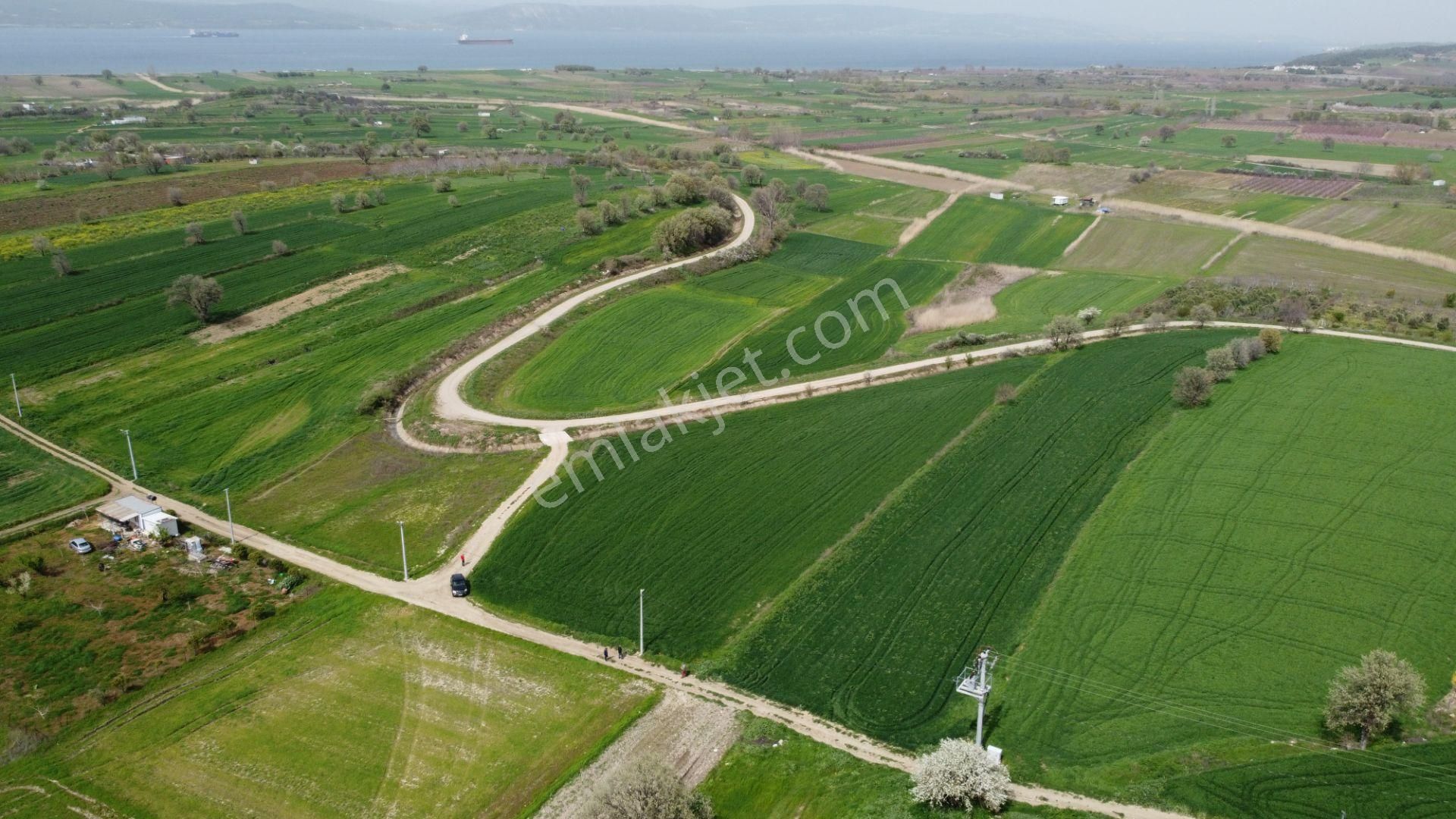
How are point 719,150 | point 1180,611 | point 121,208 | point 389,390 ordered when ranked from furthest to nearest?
point 719,150
point 121,208
point 389,390
point 1180,611

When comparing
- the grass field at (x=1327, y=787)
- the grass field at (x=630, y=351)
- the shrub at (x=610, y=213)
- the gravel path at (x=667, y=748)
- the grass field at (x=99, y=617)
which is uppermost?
the shrub at (x=610, y=213)

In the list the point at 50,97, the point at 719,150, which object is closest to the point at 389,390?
the point at 719,150

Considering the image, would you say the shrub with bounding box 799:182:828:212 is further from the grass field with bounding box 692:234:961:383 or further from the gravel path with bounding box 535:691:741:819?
the gravel path with bounding box 535:691:741:819

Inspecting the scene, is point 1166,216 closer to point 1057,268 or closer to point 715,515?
point 1057,268

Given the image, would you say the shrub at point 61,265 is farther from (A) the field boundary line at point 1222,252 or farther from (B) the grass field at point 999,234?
(A) the field boundary line at point 1222,252

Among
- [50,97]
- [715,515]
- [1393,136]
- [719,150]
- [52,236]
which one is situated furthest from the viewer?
[50,97]

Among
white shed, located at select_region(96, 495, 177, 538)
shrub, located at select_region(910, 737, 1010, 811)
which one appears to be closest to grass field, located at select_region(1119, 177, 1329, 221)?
shrub, located at select_region(910, 737, 1010, 811)

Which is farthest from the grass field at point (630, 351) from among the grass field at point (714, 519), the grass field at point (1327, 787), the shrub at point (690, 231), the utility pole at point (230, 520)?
the grass field at point (1327, 787)
